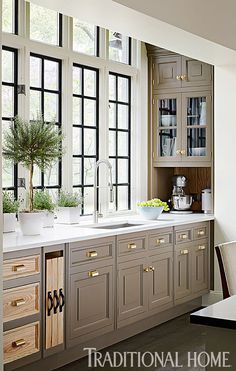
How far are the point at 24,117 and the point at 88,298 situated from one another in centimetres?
152

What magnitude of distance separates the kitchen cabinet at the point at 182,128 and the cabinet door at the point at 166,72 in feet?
0.35

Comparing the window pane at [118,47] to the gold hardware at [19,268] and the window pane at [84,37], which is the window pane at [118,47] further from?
the gold hardware at [19,268]

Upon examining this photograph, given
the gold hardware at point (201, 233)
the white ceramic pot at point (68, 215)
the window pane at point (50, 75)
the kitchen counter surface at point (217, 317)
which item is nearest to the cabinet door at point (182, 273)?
the gold hardware at point (201, 233)

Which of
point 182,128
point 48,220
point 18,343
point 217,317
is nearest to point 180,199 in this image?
point 182,128

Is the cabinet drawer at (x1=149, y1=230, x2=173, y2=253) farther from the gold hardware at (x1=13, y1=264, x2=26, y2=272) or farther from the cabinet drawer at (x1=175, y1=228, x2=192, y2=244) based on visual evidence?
the gold hardware at (x1=13, y1=264, x2=26, y2=272)

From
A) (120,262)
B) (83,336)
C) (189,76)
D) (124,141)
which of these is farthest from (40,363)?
(189,76)

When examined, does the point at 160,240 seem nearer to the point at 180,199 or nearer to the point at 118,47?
the point at 180,199

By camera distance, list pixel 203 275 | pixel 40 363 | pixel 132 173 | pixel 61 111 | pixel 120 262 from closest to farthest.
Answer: pixel 40 363
pixel 120 262
pixel 61 111
pixel 203 275
pixel 132 173

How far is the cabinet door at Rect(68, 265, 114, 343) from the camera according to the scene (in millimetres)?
4367

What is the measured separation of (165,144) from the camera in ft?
21.5

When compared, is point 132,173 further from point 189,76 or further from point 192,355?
point 192,355

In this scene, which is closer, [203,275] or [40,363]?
[40,363]

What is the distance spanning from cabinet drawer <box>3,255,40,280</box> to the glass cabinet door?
111 inches

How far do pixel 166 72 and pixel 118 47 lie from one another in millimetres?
566
